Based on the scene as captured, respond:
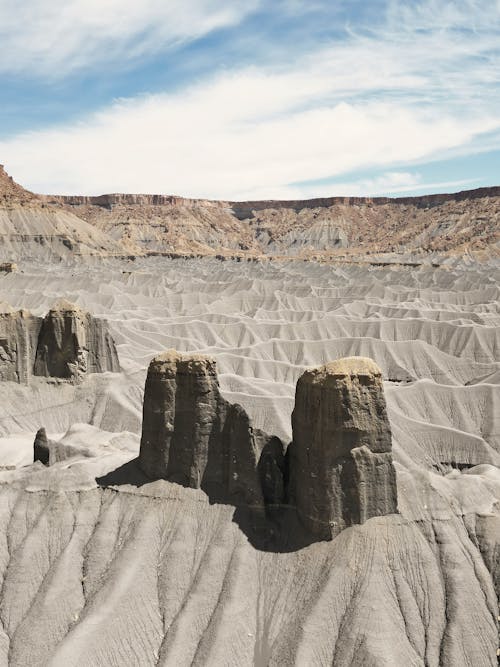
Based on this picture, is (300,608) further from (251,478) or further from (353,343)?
(353,343)

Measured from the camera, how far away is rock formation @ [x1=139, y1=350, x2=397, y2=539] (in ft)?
91.0

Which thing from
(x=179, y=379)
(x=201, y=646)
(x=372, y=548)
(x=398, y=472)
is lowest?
(x=201, y=646)

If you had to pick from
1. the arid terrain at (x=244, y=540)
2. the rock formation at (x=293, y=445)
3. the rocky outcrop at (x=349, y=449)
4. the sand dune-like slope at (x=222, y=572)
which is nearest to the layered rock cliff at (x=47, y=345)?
the sand dune-like slope at (x=222, y=572)

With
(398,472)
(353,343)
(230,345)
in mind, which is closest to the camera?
(398,472)

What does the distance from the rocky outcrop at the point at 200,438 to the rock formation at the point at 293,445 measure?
0.15 feet

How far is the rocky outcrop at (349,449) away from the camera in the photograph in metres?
27.6

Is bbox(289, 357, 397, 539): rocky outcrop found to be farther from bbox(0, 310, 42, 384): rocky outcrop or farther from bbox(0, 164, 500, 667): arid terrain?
bbox(0, 310, 42, 384): rocky outcrop

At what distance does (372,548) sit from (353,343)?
53.1m

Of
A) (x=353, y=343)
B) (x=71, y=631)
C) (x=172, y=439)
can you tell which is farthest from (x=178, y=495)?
(x=353, y=343)

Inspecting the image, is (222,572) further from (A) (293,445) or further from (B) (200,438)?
(B) (200,438)

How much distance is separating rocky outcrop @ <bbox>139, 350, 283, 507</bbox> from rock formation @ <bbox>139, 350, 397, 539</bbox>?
5 cm

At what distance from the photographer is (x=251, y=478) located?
99.5 feet

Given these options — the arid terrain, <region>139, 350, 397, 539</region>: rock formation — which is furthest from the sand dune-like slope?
<region>139, 350, 397, 539</region>: rock formation

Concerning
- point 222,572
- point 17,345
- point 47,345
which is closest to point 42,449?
point 222,572
